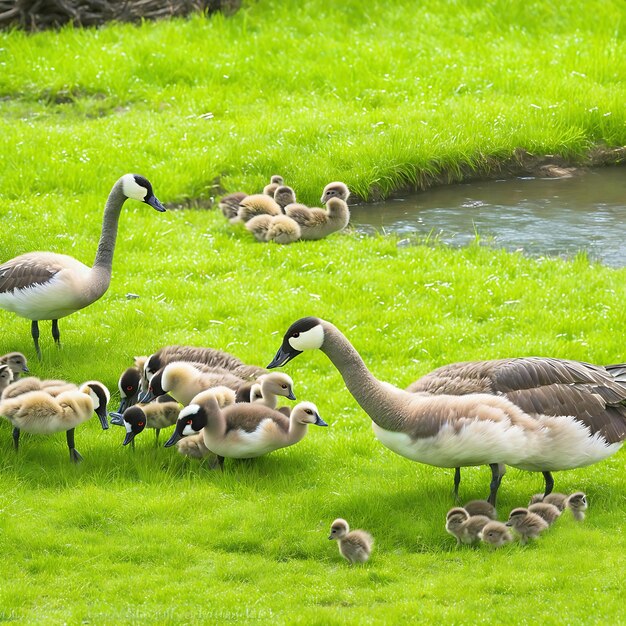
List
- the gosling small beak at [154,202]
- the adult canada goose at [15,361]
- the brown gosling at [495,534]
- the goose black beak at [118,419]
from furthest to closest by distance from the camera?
the gosling small beak at [154,202]
the adult canada goose at [15,361]
the goose black beak at [118,419]
the brown gosling at [495,534]

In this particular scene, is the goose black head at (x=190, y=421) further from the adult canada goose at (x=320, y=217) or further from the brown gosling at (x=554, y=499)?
the adult canada goose at (x=320, y=217)

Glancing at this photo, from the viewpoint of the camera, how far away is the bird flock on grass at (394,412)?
912cm

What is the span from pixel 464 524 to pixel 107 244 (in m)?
5.81

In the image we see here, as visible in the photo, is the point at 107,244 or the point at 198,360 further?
the point at 107,244

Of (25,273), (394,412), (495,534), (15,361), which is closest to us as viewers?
(495,534)

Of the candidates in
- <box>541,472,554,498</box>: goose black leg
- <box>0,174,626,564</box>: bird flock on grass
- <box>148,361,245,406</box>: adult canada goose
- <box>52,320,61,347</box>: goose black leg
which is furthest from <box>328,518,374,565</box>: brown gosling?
<box>52,320,61,347</box>: goose black leg

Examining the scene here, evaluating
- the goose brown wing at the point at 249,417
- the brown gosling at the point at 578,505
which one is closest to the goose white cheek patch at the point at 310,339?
the goose brown wing at the point at 249,417

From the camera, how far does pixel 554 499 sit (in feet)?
30.8

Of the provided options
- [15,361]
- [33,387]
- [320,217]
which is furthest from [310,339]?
[320,217]

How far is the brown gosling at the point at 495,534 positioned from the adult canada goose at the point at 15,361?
5.36 m

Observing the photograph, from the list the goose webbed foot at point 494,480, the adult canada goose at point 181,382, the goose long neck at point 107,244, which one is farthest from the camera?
the goose long neck at point 107,244

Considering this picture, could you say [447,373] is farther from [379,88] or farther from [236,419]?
[379,88]

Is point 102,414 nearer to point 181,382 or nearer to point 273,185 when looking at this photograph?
point 181,382

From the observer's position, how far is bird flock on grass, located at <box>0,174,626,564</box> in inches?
359
